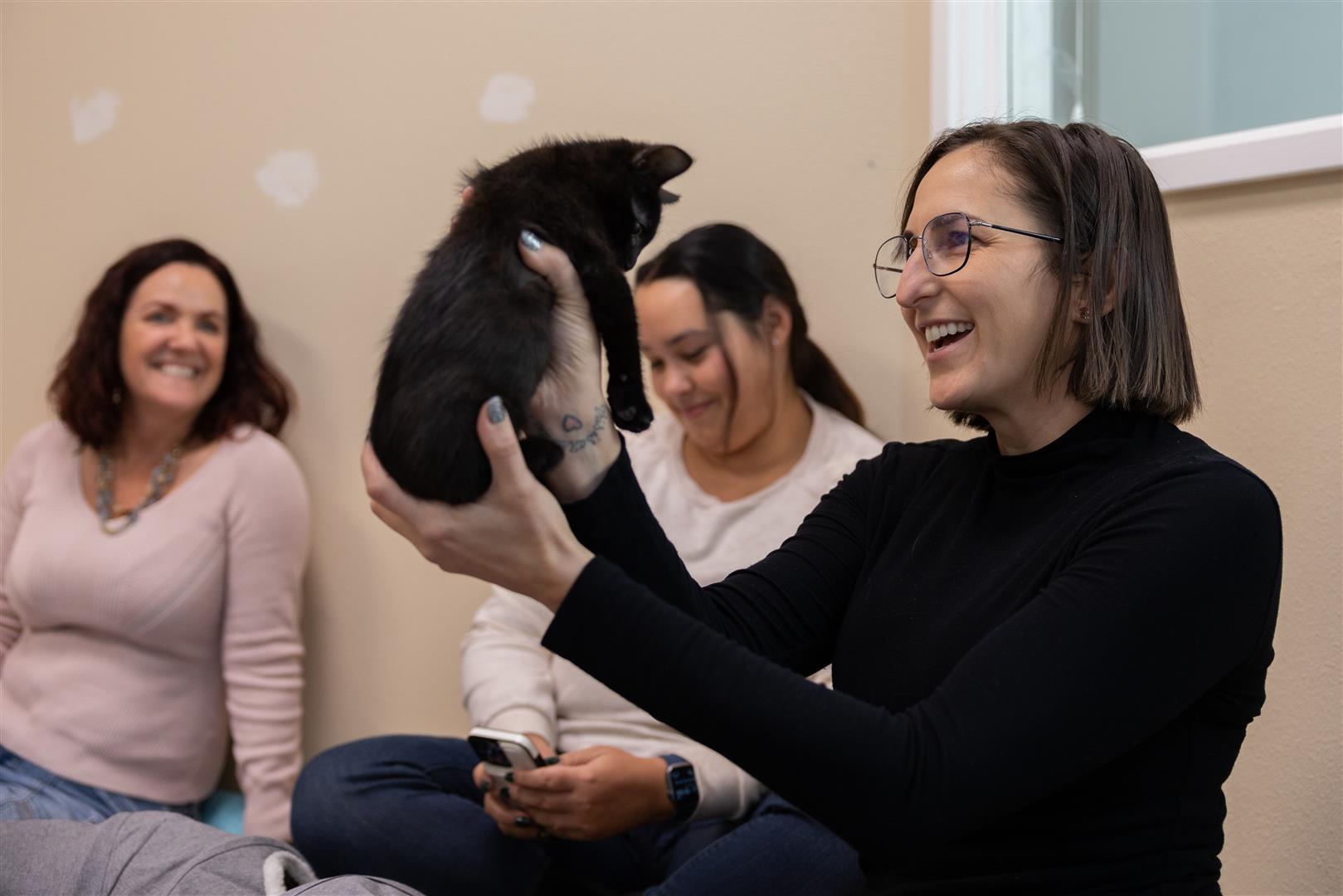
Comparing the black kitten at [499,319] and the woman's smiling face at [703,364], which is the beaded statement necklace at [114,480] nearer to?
the woman's smiling face at [703,364]

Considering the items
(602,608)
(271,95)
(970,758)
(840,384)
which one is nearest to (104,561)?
(271,95)

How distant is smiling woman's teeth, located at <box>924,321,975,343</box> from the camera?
3.65 ft

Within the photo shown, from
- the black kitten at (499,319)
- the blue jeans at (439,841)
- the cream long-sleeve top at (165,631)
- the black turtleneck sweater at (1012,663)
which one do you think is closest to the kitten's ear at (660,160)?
the black kitten at (499,319)

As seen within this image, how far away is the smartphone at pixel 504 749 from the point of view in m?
1.53

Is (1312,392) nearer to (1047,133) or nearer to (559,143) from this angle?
(1047,133)

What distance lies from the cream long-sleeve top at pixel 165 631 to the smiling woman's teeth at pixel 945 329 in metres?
1.45

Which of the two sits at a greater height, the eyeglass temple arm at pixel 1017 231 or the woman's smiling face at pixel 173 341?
the eyeglass temple arm at pixel 1017 231

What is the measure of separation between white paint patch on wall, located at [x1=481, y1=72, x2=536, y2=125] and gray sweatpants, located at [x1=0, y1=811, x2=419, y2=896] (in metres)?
1.36

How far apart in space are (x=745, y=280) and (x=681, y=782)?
780mm

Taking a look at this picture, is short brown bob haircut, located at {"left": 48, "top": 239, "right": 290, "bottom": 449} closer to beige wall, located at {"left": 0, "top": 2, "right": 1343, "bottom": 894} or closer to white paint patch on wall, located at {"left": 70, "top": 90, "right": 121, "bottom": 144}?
beige wall, located at {"left": 0, "top": 2, "right": 1343, "bottom": 894}

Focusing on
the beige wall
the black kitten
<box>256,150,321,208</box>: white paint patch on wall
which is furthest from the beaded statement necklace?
the black kitten

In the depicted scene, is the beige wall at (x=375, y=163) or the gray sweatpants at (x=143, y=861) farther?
the beige wall at (x=375, y=163)

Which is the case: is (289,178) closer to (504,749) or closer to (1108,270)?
(504,749)

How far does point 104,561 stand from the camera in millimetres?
2057
